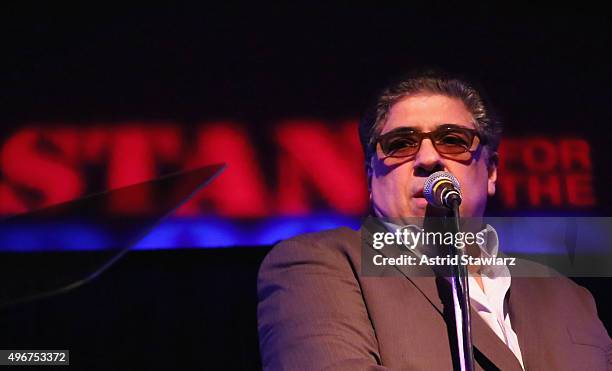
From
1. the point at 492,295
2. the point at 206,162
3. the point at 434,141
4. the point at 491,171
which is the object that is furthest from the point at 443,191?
the point at 206,162

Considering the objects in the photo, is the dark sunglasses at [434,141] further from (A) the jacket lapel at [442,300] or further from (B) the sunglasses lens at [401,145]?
(A) the jacket lapel at [442,300]

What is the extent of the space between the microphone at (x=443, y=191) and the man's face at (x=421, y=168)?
0.82 feet

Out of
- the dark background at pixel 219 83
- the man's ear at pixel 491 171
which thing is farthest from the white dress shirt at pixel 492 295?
the dark background at pixel 219 83

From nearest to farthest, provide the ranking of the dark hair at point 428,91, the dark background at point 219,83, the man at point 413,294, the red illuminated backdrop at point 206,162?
the man at point 413,294, the dark hair at point 428,91, the dark background at point 219,83, the red illuminated backdrop at point 206,162

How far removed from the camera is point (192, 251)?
3008 millimetres

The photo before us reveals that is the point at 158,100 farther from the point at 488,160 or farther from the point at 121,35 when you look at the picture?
the point at 488,160

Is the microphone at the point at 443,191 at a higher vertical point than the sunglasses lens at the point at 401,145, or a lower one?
lower

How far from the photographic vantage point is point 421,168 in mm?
1869

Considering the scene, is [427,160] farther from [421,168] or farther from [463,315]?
[463,315]

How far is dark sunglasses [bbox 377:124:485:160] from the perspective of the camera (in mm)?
1902

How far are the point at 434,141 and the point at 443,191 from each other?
0.43 metres

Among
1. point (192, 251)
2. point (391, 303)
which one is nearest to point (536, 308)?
point (391, 303)

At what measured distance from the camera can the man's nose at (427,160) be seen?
186 centimetres

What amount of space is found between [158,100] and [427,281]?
7.63ft
